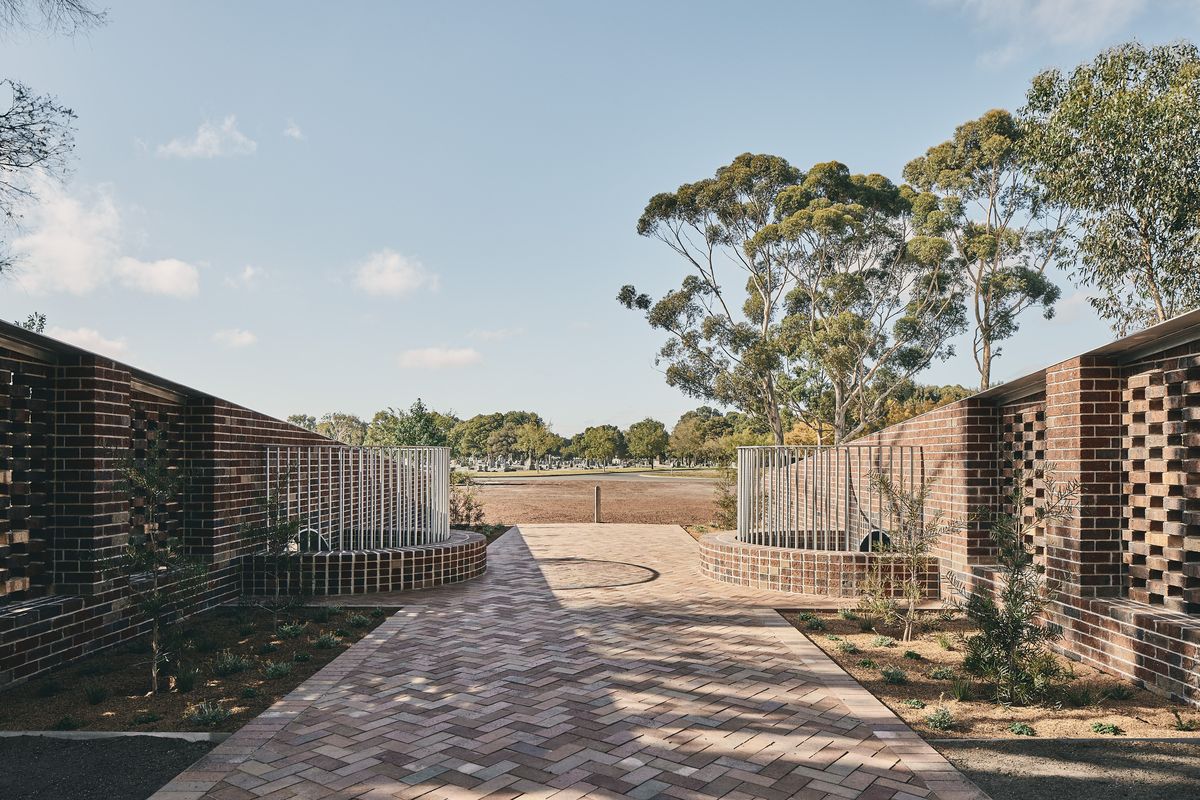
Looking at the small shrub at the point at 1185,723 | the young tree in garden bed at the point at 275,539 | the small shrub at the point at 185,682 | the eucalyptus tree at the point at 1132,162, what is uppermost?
the eucalyptus tree at the point at 1132,162

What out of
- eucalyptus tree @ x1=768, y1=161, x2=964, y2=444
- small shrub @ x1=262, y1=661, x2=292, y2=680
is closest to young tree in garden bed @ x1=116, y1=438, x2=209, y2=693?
small shrub @ x1=262, y1=661, x2=292, y2=680

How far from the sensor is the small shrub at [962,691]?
494cm

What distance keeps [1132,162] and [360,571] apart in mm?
15807

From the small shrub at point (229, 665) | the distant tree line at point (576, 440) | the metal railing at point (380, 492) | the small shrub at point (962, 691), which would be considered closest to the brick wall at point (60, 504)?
the small shrub at point (229, 665)

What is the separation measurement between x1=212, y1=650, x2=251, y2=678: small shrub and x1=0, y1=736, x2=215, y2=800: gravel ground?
4.21 feet

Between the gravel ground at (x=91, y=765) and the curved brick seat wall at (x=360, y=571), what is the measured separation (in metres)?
3.87

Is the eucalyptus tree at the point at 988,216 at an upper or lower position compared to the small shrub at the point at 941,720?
upper

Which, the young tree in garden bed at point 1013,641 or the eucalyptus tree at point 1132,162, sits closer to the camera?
the young tree in garden bed at point 1013,641

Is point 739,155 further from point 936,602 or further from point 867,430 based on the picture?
point 936,602

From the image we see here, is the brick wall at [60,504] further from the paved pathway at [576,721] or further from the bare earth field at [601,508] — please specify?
the bare earth field at [601,508]

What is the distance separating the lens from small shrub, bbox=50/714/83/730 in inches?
166

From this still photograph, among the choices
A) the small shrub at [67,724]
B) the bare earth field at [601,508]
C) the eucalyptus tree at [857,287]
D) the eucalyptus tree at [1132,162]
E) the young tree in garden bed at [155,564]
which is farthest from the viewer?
the eucalyptus tree at [857,287]

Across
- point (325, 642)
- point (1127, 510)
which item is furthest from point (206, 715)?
point (1127, 510)

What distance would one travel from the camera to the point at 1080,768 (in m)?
3.79
